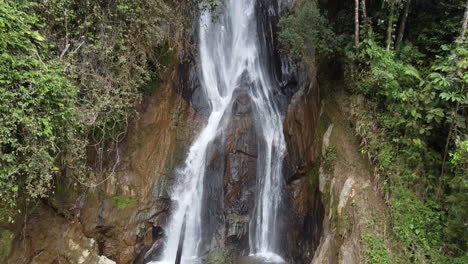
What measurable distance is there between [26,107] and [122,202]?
3971mm

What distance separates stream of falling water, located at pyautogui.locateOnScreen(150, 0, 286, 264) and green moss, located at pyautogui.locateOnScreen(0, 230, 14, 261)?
12.5ft

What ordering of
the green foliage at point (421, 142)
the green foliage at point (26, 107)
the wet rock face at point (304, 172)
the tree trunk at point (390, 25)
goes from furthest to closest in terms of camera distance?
the wet rock face at point (304, 172) < the tree trunk at point (390, 25) < the green foliage at point (421, 142) < the green foliage at point (26, 107)

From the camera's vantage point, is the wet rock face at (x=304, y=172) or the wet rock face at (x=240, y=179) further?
the wet rock face at (x=240, y=179)

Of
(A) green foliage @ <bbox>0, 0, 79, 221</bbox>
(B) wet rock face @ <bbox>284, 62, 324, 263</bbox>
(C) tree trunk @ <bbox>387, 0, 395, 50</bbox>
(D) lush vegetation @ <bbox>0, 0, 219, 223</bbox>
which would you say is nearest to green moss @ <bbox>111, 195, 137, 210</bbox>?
(D) lush vegetation @ <bbox>0, 0, 219, 223</bbox>

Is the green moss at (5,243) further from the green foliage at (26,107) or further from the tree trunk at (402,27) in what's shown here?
the tree trunk at (402,27)

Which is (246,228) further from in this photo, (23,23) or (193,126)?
(23,23)

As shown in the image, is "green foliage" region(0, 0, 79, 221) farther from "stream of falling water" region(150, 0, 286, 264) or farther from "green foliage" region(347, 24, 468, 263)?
"green foliage" region(347, 24, 468, 263)

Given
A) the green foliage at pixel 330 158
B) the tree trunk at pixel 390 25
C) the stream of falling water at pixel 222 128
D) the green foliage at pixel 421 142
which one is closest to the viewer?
the green foliage at pixel 421 142

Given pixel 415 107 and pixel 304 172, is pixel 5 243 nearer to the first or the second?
pixel 304 172

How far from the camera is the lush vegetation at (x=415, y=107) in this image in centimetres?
579

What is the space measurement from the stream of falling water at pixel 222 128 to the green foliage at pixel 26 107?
4.47 meters

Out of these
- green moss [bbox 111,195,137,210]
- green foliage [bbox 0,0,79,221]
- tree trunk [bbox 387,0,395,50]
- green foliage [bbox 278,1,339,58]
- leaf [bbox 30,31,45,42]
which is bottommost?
green moss [bbox 111,195,137,210]

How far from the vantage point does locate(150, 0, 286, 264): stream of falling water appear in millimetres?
9648

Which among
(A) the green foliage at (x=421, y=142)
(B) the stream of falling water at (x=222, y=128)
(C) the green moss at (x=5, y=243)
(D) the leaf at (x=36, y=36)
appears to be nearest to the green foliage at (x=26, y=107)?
(D) the leaf at (x=36, y=36)
